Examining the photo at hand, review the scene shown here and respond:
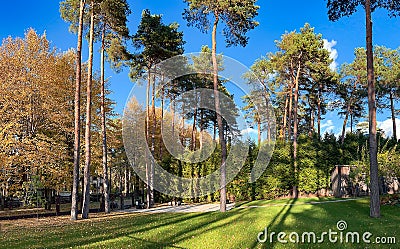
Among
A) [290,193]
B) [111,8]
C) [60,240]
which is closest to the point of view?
[60,240]

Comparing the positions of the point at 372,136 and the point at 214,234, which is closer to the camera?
the point at 214,234

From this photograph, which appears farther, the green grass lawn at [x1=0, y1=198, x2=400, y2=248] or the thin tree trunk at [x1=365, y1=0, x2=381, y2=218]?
the thin tree trunk at [x1=365, y1=0, x2=381, y2=218]

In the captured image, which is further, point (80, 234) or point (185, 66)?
point (185, 66)

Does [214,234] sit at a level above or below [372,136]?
below

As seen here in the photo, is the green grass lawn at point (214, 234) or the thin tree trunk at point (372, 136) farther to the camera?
the thin tree trunk at point (372, 136)

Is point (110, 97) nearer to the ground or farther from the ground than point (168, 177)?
farther from the ground

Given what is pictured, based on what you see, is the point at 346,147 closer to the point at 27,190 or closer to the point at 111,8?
the point at 111,8

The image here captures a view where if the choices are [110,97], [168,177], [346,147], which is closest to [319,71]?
[346,147]

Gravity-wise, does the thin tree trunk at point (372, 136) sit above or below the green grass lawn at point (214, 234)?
above

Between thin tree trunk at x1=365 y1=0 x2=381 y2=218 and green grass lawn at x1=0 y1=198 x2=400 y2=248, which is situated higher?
thin tree trunk at x1=365 y1=0 x2=381 y2=218

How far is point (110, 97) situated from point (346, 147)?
693 inches

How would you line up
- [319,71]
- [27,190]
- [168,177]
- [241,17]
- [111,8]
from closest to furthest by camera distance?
[27,190]
[241,17]
[111,8]
[319,71]
[168,177]

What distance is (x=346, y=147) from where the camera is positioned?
883 inches

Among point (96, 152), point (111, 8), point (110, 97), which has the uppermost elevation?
point (111, 8)
